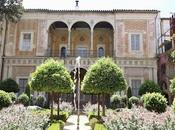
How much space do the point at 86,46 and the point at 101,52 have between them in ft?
5.05

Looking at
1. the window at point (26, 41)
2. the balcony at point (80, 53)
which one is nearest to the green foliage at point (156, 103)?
the balcony at point (80, 53)

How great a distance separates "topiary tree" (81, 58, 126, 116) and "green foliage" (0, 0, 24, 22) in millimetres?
12447

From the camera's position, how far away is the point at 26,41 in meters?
27.4

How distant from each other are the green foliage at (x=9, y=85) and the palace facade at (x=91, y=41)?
146cm

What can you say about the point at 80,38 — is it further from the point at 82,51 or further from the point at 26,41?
the point at 26,41

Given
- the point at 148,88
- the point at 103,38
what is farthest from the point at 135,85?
the point at 103,38

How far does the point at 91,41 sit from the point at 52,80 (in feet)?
40.9

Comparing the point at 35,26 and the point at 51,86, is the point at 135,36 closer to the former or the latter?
the point at 35,26

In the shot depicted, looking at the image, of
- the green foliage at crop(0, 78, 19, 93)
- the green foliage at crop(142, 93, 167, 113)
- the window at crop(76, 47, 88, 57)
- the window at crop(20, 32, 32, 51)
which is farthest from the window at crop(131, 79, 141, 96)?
the green foliage at crop(0, 78, 19, 93)

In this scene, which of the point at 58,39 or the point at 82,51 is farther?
the point at 58,39

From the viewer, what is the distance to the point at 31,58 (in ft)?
87.6

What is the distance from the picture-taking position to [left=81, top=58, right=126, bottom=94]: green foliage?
51.7 feet

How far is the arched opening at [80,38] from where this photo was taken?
29.2 metres

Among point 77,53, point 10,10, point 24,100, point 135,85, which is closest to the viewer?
point 24,100
